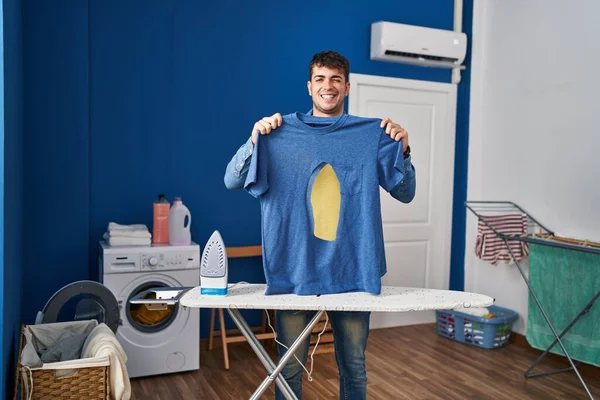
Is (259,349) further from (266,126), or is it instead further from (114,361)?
(114,361)

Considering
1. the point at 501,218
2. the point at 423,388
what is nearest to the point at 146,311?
the point at 423,388

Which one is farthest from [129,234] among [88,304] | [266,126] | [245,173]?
[266,126]

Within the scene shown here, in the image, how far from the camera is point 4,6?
2281 mm

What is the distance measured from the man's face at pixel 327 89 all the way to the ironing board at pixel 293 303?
0.63 m

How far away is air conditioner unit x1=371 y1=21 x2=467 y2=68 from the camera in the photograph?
4324 mm

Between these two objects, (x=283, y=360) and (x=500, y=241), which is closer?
(x=283, y=360)

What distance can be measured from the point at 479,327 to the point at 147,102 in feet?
8.80

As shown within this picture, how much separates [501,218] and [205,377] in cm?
218

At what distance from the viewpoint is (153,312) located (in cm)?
344

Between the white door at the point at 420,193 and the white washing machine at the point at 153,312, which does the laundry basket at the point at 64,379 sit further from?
the white door at the point at 420,193

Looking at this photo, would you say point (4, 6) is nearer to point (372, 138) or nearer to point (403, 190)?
point (372, 138)

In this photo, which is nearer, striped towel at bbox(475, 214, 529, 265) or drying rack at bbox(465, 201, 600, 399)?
drying rack at bbox(465, 201, 600, 399)

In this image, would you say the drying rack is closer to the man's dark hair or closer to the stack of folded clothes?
the man's dark hair

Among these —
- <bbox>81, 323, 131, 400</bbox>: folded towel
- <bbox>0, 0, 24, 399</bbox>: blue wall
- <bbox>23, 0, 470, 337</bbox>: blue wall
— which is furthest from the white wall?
<bbox>0, 0, 24, 399</bbox>: blue wall
